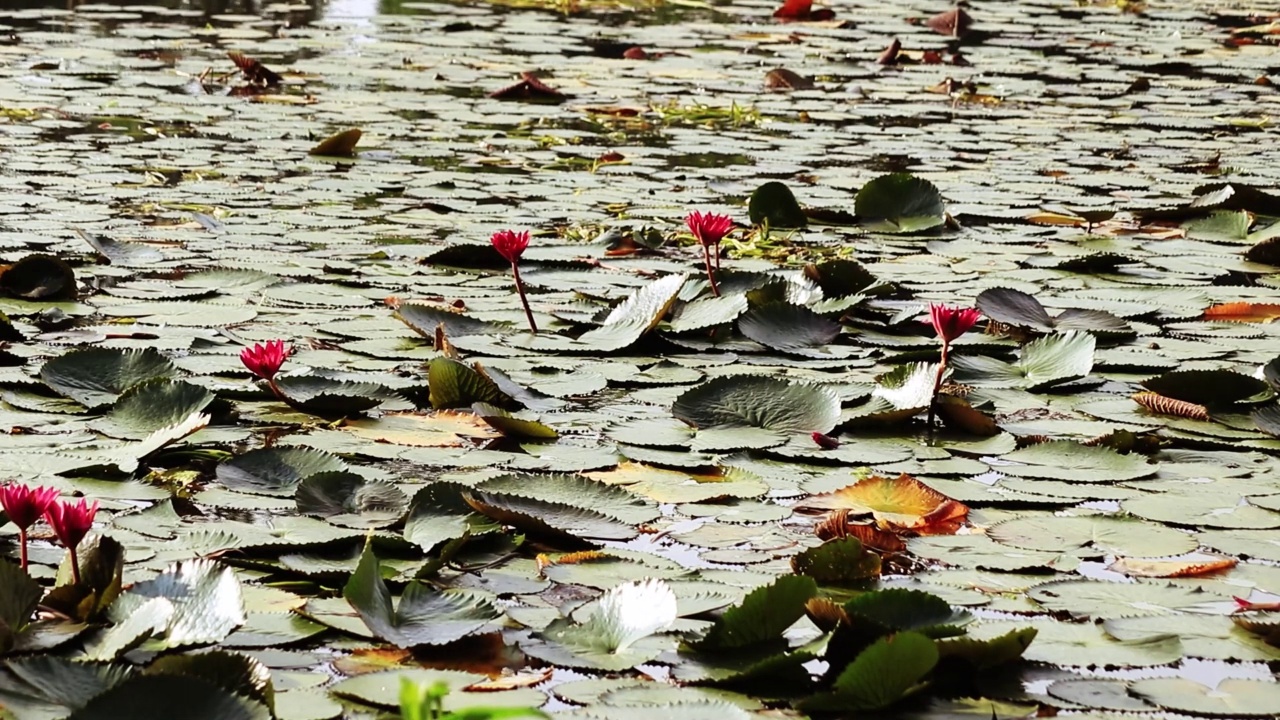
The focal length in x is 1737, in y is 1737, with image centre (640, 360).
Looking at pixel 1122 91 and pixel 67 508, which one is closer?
pixel 67 508

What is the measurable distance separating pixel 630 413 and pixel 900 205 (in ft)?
4.92

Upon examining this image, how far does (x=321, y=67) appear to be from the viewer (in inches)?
241

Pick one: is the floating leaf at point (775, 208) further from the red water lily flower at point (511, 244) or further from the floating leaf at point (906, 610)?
the floating leaf at point (906, 610)

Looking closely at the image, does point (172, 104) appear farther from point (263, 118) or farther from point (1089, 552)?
point (1089, 552)

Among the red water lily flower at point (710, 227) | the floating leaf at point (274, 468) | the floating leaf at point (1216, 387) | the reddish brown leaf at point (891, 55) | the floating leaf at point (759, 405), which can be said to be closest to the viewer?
the floating leaf at point (274, 468)

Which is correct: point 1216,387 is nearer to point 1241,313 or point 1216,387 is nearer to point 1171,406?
point 1171,406

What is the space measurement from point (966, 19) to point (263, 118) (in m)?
3.95

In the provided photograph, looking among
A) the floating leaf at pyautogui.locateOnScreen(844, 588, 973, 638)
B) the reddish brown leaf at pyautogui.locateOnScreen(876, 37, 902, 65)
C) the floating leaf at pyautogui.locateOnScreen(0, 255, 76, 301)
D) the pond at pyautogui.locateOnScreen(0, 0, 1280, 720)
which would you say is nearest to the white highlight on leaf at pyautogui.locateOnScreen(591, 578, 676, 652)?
the pond at pyautogui.locateOnScreen(0, 0, 1280, 720)

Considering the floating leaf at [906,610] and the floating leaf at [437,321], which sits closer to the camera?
the floating leaf at [906,610]

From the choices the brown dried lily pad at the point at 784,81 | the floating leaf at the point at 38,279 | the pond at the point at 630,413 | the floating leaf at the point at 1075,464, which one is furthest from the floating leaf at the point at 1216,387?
the brown dried lily pad at the point at 784,81

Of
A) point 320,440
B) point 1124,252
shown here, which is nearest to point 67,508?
point 320,440

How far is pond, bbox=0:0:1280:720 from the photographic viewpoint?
4.91 feet

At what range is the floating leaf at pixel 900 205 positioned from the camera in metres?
3.58

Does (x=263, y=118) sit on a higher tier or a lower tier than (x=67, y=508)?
lower
